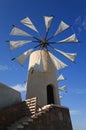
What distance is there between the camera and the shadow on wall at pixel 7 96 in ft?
44.2

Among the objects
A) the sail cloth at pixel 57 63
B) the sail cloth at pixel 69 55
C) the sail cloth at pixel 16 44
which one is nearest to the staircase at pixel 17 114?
the sail cloth at pixel 57 63

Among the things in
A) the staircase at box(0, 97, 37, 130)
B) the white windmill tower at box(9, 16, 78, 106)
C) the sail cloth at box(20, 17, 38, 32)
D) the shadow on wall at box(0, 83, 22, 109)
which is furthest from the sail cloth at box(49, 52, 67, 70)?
the staircase at box(0, 97, 37, 130)

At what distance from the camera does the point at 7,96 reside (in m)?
14.0

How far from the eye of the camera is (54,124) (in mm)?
12383

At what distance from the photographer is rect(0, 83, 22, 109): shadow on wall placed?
13.5m

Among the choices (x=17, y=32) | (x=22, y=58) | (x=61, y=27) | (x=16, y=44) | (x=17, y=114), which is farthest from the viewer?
(x=61, y=27)

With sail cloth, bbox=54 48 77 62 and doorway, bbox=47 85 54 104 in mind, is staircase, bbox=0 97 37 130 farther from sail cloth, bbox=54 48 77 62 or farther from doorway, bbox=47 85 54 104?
sail cloth, bbox=54 48 77 62

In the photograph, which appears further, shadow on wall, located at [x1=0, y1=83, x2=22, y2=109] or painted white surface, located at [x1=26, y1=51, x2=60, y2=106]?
painted white surface, located at [x1=26, y1=51, x2=60, y2=106]

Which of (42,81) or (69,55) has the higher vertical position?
(69,55)

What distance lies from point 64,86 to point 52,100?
4.91 m

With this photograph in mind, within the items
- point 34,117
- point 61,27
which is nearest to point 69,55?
point 61,27

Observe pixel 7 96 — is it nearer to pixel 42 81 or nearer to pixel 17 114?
pixel 17 114

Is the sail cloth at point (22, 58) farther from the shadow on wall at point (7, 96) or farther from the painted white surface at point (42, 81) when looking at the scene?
the shadow on wall at point (7, 96)

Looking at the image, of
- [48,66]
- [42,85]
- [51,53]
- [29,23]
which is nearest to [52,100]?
[42,85]
